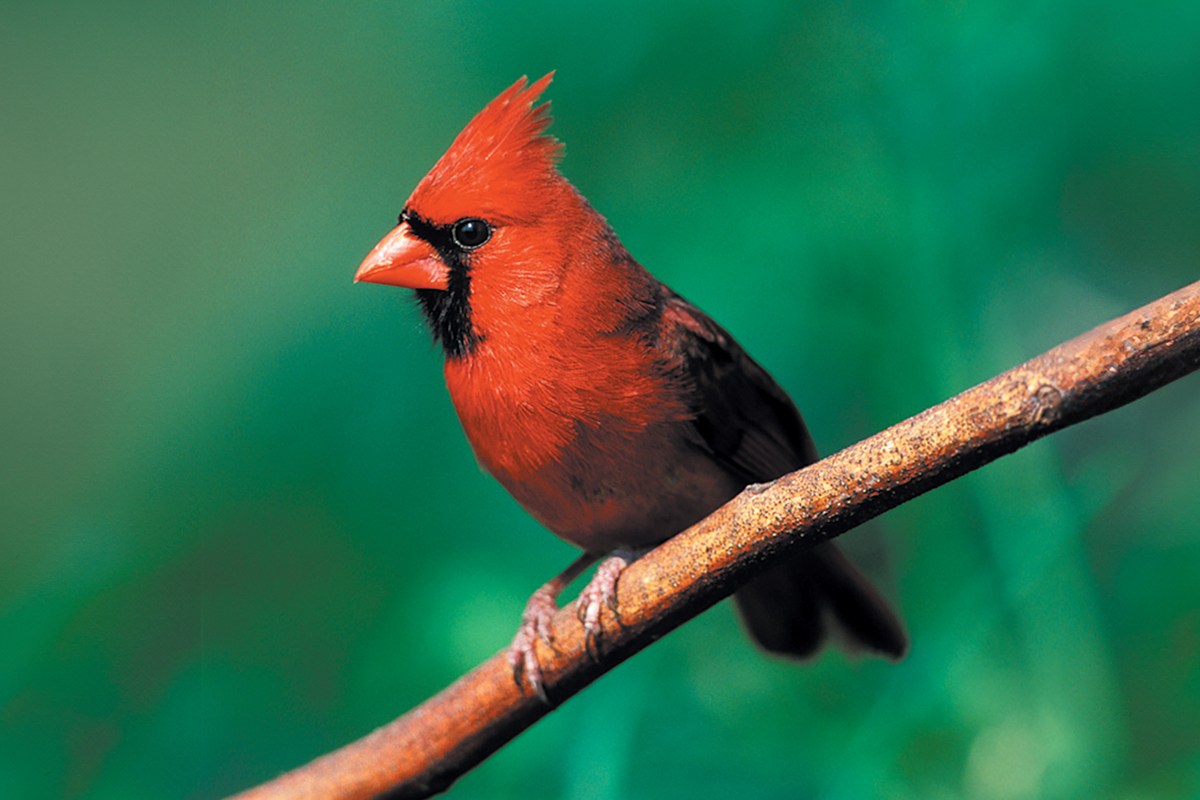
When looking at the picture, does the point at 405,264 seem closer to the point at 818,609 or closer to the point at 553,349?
the point at 553,349

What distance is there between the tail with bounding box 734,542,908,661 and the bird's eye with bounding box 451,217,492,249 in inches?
26.5

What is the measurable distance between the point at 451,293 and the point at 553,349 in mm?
179

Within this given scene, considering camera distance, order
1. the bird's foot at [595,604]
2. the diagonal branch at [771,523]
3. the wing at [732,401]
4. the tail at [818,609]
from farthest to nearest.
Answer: the tail at [818,609] → the wing at [732,401] → the bird's foot at [595,604] → the diagonal branch at [771,523]

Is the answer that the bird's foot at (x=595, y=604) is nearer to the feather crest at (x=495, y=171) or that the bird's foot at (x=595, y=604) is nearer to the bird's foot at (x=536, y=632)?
the bird's foot at (x=536, y=632)

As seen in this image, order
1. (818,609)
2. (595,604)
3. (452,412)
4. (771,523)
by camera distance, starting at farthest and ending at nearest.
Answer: (452,412) → (818,609) → (595,604) → (771,523)

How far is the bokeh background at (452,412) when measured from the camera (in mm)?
1338

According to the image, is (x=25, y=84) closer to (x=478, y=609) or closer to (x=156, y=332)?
(x=156, y=332)

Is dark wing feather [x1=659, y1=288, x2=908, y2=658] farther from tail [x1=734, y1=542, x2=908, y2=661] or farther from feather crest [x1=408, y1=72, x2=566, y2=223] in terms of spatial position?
feather crest [x1=408, y1=72, x2=566, y2=223]

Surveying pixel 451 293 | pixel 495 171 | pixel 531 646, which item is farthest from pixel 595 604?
pixel 495 171

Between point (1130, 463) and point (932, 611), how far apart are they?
38cm

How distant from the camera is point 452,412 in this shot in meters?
1.61

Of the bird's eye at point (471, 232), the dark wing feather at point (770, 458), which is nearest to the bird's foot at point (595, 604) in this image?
the dark wing feather at point (770, 458)

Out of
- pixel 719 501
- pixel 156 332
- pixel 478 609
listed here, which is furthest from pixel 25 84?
pixel 719 501

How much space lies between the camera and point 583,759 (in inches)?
57.3
